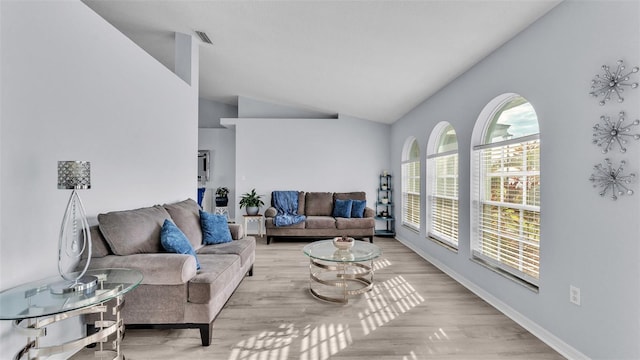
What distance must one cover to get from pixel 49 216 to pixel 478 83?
3.93 meters

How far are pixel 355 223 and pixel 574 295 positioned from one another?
3.69 metres

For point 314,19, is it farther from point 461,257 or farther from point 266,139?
point 266,139

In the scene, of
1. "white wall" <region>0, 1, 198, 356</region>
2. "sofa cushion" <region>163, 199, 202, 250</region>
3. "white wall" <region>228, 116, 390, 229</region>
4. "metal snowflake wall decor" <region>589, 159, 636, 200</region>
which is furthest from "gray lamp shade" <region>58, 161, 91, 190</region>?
"white wall" <region>228, 116, 390, 229</region>

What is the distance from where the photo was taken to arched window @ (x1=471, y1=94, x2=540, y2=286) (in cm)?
250

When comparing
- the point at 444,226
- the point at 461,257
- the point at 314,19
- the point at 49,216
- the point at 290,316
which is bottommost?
the point at 290,316

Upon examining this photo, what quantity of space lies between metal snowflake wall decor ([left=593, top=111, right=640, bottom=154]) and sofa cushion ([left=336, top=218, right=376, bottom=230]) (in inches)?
155

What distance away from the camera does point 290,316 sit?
8.59 ft

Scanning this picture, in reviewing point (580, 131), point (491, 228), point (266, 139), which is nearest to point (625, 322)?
point (580, 131)

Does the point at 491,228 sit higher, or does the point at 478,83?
the point at 478,83

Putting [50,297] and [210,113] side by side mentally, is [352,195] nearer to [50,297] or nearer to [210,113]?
[210,113]

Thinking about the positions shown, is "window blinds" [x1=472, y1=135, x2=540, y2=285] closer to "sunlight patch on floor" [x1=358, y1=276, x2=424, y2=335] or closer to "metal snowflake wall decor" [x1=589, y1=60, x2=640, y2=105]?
"metal snowflake wall decor" [x1=589, y1=60, x2=640, y2=105]

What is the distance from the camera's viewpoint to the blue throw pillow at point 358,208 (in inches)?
228

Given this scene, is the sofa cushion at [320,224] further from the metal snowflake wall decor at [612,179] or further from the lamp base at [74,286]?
the metal snowflake wall decor at [612,179]

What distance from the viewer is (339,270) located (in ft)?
9.98
